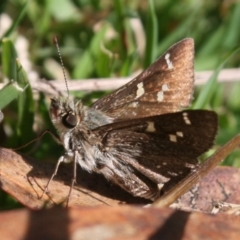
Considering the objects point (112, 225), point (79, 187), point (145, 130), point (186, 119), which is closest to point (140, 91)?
point (145, 130)

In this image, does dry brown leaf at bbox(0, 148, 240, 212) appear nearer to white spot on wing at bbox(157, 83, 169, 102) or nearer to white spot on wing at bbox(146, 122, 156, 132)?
white spot on wing at bbox(146, 122, 156, 132)

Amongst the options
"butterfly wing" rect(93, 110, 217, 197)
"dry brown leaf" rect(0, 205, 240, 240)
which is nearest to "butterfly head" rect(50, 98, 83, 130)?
"butterfly wing" rect(93, 110, 217, 197)

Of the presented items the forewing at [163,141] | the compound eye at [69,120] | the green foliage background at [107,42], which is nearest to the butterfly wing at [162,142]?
the forewing at [163,141]

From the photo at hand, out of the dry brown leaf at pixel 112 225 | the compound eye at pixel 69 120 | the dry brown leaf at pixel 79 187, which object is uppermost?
the dry brown leaf at pixel 112 225

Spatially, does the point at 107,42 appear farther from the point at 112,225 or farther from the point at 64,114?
the point at 112,225

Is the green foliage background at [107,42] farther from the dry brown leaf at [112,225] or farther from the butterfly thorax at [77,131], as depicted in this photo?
the dry brown leaf at [112,225]

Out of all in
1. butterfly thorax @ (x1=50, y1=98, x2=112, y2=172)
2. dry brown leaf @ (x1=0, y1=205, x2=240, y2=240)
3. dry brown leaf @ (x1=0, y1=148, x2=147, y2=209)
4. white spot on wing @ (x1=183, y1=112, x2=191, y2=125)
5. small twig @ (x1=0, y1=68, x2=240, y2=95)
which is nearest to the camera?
dry brown leaf @ (x1=0, y1=205, x2=240, y2=240)

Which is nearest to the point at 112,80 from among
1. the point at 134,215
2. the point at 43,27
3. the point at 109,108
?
the point at 109,108

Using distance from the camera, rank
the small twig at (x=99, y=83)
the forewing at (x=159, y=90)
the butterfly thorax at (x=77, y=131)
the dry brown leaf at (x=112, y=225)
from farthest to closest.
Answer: the small twig at (x=99, y=83) < the forewing at (x=159, y=90) < the butterfly thorax at (x=77, y=131) < the dry brown leaf at (x=112, y=225)

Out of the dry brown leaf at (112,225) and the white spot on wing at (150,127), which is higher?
the dry brown leaf at (112,225)
